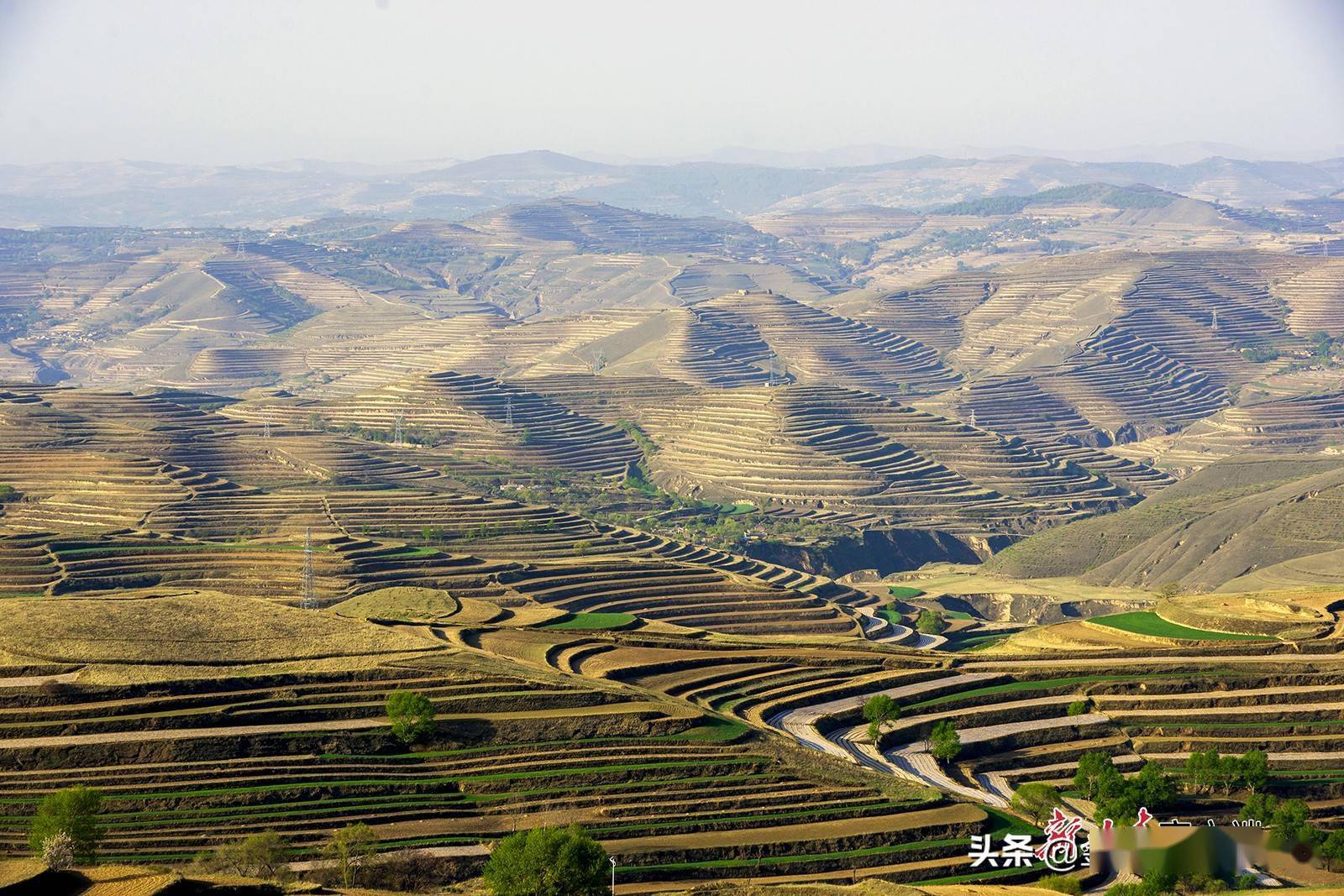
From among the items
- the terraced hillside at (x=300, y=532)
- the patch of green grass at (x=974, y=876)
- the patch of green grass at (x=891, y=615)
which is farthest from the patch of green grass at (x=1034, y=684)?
the patch of green grass at (x=891, y=615)

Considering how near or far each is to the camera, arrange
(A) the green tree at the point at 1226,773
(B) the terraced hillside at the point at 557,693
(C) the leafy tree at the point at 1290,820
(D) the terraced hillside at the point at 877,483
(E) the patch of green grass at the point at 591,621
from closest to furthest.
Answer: (B) the terraced hillside at the point at 557,693
(C) the leafy tree at the point at 1290,820
(A) the green tree at the point at 1226,773
(E) the patch of green grass at the point at 591,621
(D) the terraced hillside at the point at 877,483

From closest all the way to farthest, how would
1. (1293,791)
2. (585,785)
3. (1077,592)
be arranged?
(585,785)
(1293,791)
(1077,592)

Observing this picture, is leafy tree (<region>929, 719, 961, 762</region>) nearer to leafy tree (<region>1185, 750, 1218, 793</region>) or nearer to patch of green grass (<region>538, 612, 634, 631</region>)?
leafy tree (<region>1185, 750, 1218, 793</region>)

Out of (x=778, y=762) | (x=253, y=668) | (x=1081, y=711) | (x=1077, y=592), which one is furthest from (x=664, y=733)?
(x=1077, y=592)

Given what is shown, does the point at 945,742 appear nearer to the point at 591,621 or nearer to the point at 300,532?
the point at 591,621

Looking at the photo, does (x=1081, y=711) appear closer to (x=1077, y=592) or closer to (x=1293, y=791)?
(x=1293, y=791)

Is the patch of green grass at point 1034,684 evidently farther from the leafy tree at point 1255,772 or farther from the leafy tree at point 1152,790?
the leafy tree at point 1152,790
